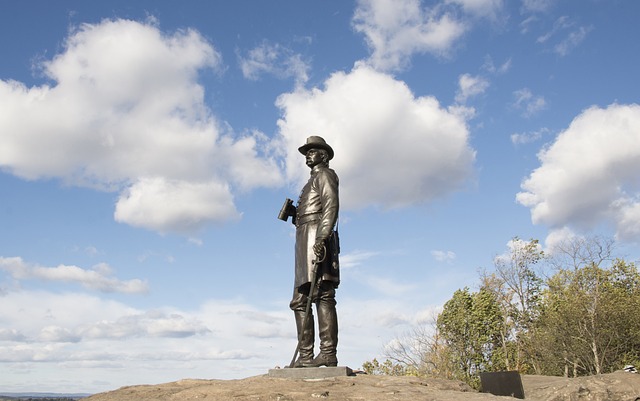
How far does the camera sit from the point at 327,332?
7.55 meters

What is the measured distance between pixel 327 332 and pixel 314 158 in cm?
257

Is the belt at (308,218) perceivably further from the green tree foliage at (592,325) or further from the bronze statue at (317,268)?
the green tree foliage at (592,325)

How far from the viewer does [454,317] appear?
107 ft

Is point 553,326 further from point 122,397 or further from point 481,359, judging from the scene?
point 122,397

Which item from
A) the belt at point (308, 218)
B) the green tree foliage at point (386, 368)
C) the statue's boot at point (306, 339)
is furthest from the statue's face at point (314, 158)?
the green tree foliage at point (386, 368)

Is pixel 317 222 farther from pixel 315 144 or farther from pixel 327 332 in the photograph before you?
pixel 327 332

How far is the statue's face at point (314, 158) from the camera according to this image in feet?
28.1

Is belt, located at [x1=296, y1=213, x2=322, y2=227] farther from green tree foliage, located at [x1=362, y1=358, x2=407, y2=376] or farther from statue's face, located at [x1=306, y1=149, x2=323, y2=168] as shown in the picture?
green tree foliage, located at [x1=362, y1=358, x2=407, y2=376]

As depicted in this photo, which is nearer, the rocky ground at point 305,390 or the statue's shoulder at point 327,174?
the rocky ground at point 305,390

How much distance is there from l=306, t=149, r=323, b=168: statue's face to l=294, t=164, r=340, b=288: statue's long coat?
16cm

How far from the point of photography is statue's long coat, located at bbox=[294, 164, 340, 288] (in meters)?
7.74

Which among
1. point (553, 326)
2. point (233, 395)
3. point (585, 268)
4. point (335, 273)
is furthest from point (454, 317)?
point (233, 395)

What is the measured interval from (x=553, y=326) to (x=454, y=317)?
562 centimetres

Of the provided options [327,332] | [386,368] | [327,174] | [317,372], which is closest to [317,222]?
[327,174]
